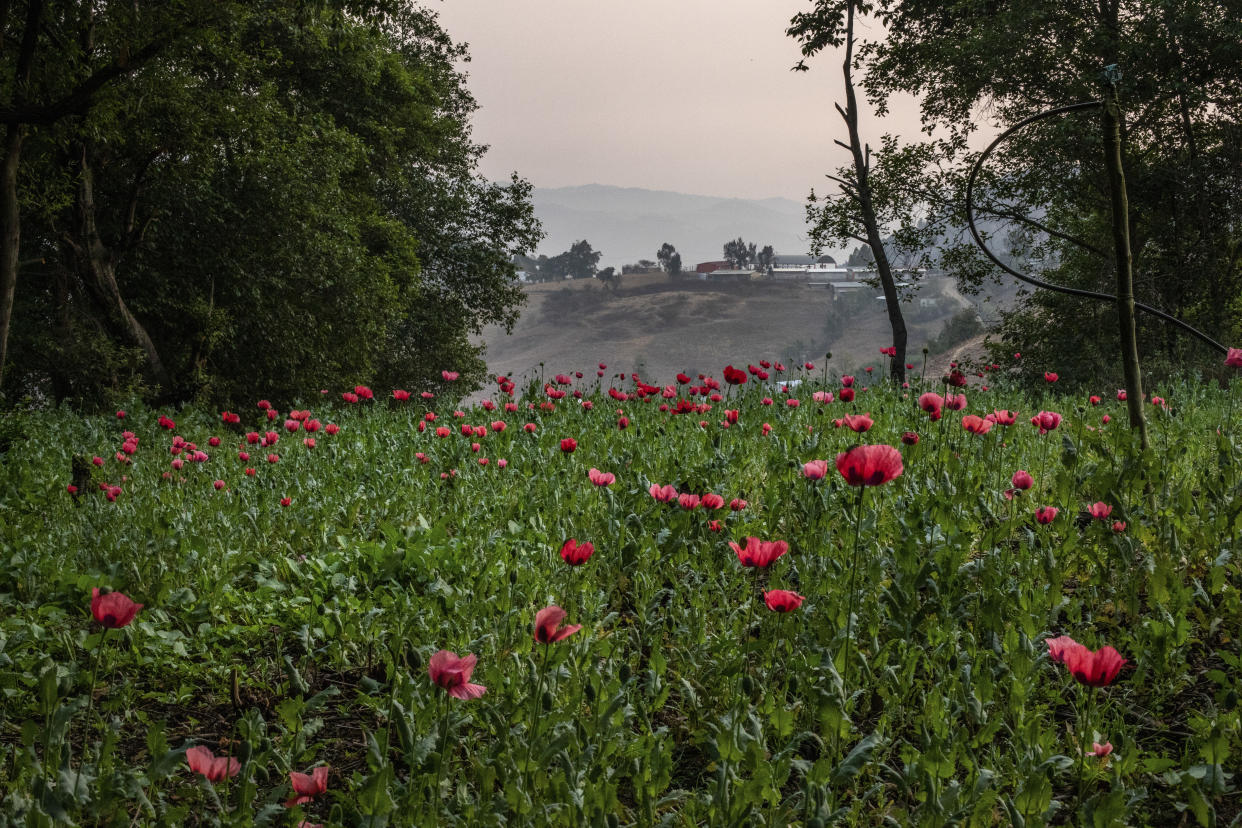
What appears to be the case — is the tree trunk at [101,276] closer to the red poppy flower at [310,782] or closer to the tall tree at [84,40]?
the tall tree at [84,40]

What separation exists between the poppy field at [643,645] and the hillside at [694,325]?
9733cm

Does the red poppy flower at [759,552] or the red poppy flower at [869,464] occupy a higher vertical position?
the red poppy flower at [869,464]

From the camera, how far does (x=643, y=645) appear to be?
375cm

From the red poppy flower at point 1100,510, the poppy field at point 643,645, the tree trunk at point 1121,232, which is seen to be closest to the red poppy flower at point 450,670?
the poppy field at point 643,645

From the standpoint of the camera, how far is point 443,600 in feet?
12.8

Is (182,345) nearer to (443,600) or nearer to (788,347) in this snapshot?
(443,600)

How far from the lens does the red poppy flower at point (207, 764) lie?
208 centimetres

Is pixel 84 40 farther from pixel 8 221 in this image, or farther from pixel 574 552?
pixel 574 552

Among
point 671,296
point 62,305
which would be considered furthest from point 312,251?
point 671,296

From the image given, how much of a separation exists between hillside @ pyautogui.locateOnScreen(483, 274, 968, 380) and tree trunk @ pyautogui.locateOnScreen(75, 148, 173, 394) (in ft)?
292

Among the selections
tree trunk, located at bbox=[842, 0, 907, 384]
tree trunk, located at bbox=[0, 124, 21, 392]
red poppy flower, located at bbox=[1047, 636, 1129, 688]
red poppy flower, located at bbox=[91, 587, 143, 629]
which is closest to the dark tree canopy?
tree trunk, located at bbox=[0, 124, 21, 392]

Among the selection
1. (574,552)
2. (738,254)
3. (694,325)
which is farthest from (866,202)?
(738,254)

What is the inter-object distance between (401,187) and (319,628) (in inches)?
944

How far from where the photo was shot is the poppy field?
2363mm
